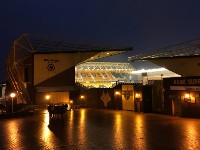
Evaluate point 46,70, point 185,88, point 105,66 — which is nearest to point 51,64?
point 46,70

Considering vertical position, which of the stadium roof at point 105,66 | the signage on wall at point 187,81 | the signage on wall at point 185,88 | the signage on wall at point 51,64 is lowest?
the signage on wall at point 185,88

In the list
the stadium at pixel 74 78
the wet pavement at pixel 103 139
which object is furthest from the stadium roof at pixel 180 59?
the wet pavement at pixel 103 139

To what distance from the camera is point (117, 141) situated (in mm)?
14000

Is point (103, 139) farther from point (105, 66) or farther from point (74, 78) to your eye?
point (105, 66)

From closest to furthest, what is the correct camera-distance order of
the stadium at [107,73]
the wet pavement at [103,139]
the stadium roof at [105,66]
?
1. the wet pavement at [103,139]
2. the stadium at [107,73]
3. the stadium roof at [105,66]

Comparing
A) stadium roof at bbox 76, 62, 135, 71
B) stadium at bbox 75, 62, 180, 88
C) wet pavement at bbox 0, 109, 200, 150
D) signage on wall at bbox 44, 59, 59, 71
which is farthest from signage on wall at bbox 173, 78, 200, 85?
stadium roof at bbox 76, 62, 135, 71

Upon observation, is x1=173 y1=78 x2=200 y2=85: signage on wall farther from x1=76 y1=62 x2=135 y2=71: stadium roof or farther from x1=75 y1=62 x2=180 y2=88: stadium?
x1=76 y1=62 x2=135 y2=71: stadium roof

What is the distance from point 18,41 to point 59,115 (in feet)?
46.3

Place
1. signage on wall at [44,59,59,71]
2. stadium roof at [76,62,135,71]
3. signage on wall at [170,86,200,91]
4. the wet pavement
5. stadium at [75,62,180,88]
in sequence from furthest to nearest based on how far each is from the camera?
stadium roof at [76,62,135,71]
stadium at [75,62,180,88]
signage on wall at [44,59,59,71]
signage on wall at [170,86,200,91]
the wet pavement

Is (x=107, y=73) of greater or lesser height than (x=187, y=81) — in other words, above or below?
above

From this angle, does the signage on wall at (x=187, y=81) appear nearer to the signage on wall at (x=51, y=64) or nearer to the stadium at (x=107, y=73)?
the signage on wall at (x=51, y=64)

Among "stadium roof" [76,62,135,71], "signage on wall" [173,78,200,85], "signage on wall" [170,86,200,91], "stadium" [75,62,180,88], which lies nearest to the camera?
"signage on wall" [170,86,200,91]

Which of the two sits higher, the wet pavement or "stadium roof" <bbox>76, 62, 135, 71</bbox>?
"stadium roof" <bbox>76, 62, 135, 71</bbox>

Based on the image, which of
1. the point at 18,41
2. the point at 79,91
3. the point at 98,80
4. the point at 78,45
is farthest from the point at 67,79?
the point at 98,80
